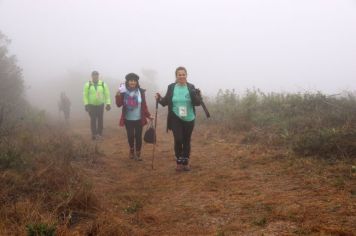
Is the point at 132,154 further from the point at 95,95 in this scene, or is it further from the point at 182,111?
the point at 95,95

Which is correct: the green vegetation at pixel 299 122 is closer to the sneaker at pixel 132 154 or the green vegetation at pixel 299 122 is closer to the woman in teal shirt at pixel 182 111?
the woman in teal shirt at pixel 182 111

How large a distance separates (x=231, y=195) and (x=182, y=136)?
2399mm

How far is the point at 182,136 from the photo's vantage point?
27.2ft

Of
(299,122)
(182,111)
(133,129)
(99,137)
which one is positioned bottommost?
(99,137)

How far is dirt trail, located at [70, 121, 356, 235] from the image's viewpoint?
4.71m

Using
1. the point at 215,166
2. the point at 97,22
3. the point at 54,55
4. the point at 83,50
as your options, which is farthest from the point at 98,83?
the point at 97,22

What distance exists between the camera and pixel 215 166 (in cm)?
824

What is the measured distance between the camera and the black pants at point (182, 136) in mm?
8203

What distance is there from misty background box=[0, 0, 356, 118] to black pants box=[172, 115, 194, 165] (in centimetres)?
3440

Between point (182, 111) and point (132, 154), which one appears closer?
point (182, 111)

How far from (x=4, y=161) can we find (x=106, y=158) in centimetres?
347

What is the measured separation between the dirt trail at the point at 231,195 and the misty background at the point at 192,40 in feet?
113

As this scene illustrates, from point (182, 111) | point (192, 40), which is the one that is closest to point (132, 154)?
point (182, 111)

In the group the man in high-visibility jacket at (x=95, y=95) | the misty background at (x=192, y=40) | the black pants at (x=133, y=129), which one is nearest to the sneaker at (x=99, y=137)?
the man in high-visibility jacket at (x=95, y=95)
